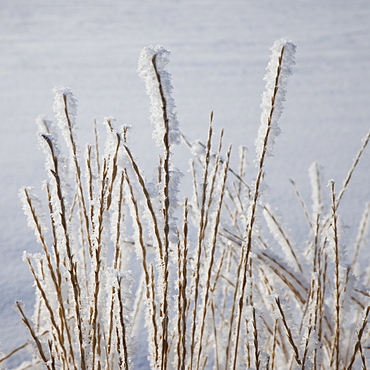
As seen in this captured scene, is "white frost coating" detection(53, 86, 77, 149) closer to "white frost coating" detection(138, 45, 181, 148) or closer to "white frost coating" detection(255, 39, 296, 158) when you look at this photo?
"white frost coating" detection(138, 45, 181, 148)

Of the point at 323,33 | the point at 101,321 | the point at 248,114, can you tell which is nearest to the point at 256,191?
the point at 101,321

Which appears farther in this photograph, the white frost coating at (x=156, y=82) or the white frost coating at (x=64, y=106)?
the white frost coating at (x=64, y=106)

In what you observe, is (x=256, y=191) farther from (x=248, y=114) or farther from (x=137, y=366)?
(x=248, y=114)

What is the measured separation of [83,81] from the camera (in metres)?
4.26

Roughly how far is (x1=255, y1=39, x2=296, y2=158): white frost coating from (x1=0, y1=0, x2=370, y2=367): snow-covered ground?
812 mm

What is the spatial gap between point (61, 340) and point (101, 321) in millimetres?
72

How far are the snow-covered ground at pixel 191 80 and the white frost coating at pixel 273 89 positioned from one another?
812 mm

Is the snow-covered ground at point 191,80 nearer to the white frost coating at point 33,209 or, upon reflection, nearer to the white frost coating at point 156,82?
the white frost coating at point 33,209

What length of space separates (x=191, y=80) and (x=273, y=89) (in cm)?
407

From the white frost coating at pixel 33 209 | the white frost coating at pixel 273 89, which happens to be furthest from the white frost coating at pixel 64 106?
the white frost coating at pixel 273 89

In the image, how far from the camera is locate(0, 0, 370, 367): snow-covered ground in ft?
8.28

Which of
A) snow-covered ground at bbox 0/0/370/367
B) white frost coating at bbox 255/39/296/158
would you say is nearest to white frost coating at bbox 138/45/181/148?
white frost coating at bbox 255/39/296/158

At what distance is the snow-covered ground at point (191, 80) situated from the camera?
252 centimetres

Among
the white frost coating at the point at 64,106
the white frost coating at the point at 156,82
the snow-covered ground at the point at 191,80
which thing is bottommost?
the white frost coating at the point at 156,82
